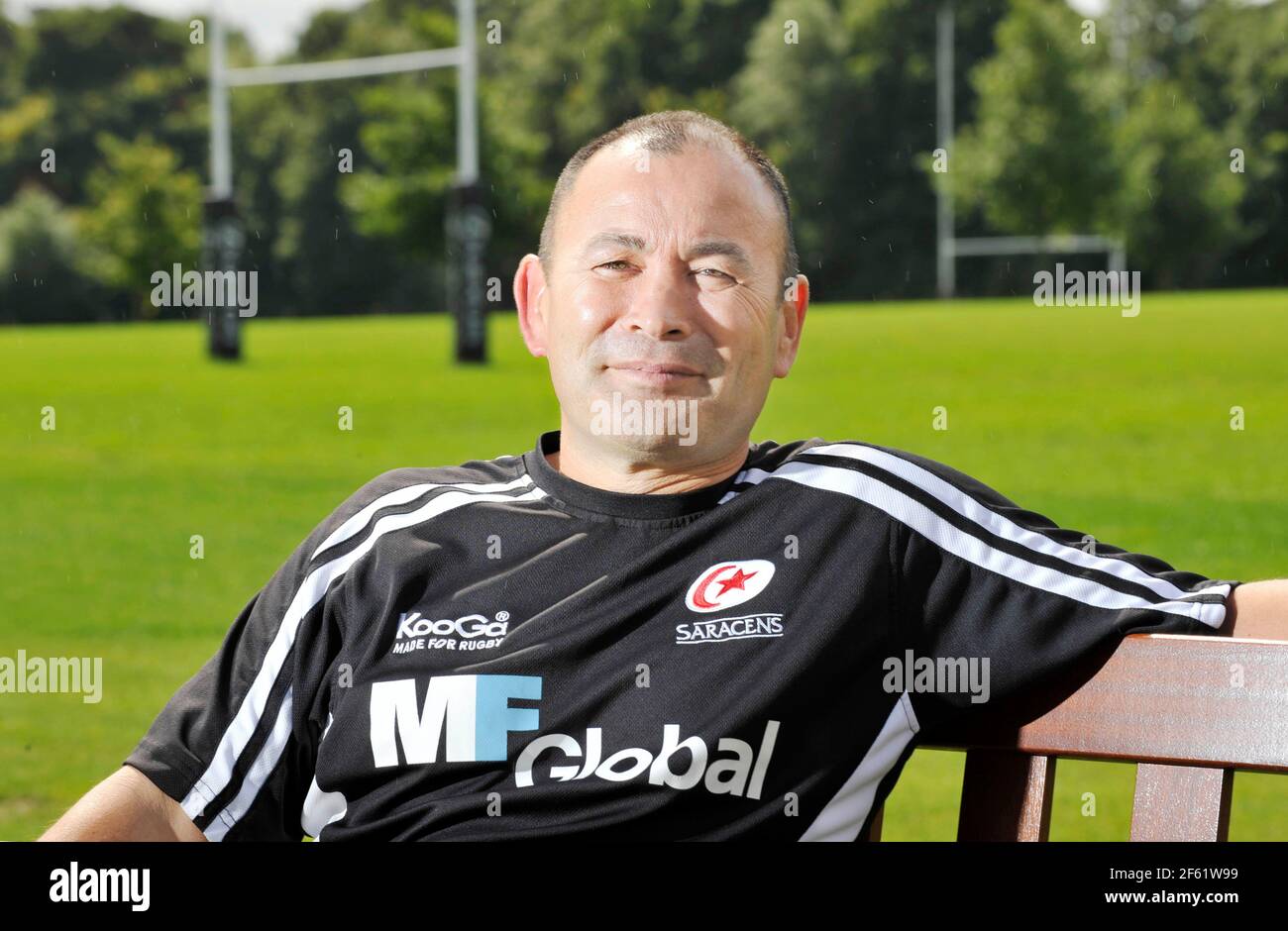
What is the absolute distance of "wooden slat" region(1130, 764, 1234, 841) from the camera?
5.70 ft

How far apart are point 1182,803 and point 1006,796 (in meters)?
0.22

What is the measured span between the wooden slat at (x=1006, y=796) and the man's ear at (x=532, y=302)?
860 millimetres

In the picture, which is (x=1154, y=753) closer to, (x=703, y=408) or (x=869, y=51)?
(x=703, y=408)

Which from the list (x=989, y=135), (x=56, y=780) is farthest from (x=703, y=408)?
(x=989, y=135)

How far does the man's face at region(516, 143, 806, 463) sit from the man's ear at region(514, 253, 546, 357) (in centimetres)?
11

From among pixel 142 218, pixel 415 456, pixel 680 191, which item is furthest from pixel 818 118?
pixel 680 191

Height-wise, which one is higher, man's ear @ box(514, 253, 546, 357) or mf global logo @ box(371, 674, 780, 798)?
man's ear @ box(514, 253, 546, 357)

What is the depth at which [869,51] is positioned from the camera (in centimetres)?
4788

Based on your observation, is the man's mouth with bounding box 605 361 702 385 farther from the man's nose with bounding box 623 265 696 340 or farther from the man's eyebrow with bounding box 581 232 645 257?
the man's eyebrow with bounding box 581 232 645 257

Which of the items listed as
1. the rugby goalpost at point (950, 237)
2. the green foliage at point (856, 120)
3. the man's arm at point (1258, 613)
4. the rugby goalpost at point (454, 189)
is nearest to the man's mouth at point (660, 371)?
the man's arm at point (1258, 613)

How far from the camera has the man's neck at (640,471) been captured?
6.98 ft

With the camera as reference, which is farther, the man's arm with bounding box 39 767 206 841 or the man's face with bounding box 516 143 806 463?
the man's face with bounding box 516 143 806 463

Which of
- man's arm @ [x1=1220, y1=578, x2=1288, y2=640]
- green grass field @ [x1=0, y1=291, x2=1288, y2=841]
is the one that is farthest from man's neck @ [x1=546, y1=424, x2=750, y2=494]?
green grass field @ [x1=0, y1=291, x2=1288, y2=841]

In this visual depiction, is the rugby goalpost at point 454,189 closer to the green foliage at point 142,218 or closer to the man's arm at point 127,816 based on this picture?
the man's arm at point 127,816
